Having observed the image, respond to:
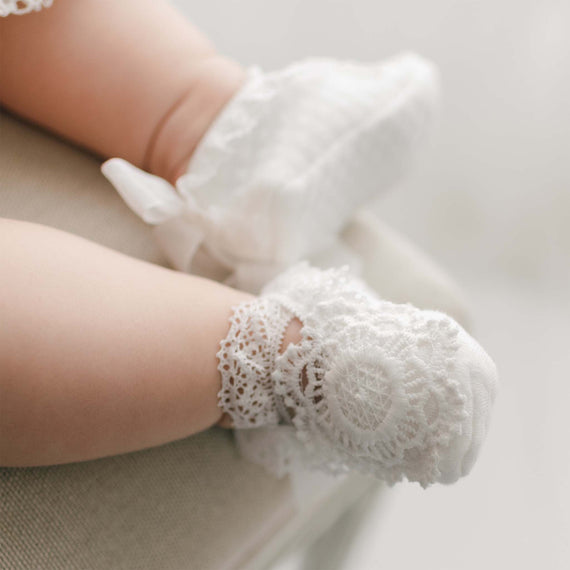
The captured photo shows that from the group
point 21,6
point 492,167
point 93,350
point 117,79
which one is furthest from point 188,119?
point 492,167

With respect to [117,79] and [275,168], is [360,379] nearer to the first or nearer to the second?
[275,168]

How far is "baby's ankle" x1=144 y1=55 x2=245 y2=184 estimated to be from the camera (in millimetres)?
633

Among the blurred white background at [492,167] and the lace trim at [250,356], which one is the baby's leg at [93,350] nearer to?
the lace trim at [250,356]

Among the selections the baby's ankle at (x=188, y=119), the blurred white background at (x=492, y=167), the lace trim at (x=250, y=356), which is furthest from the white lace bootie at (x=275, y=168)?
the blurred white background at (x=492, y=167)

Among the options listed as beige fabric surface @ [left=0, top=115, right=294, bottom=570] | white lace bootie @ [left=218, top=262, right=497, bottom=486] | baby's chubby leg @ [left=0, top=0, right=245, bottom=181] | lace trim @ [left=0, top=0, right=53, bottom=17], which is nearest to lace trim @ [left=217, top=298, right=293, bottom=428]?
white lace bootie @ [left=218, top=262, right=497, bottom=486]

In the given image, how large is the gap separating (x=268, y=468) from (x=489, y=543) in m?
0.45

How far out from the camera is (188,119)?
0.63 m

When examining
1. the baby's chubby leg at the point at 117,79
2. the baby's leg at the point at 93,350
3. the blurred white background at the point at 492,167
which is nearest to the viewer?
the baby's leg at the point at 93,350

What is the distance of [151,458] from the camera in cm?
58

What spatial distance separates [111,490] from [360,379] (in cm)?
25

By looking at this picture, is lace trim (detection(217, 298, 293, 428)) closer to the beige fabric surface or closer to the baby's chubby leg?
the beige fabric surface

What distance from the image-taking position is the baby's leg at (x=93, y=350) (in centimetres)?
43

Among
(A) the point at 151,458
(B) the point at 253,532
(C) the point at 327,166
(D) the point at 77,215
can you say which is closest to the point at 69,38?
(D) the point at 77,215

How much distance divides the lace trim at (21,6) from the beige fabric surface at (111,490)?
13 centimetres
